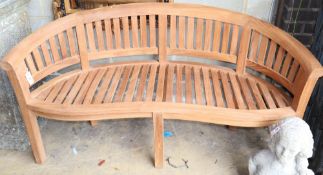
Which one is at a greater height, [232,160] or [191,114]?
[191,114]

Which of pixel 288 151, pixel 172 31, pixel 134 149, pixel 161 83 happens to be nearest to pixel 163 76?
pixel 161 83

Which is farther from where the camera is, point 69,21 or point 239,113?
point 69,21

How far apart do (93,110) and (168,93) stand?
51 cm

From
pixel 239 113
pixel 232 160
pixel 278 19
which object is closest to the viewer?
pixel 239 113

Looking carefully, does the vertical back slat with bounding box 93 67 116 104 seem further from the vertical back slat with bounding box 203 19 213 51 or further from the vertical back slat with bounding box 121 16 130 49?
the vertical back slat with bounding box 203 19 213 51

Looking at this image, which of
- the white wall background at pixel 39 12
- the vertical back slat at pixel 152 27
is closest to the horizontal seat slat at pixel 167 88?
the vertical back slat at pixel 152 27

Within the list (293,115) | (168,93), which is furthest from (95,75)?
(293,115)

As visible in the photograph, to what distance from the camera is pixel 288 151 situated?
1.84 meters

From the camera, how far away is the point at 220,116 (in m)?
2.08

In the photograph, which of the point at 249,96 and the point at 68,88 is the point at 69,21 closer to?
the point at 68,88

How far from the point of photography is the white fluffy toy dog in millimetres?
1807

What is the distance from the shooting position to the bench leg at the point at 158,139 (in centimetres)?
212

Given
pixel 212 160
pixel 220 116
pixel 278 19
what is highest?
pixel 278 19

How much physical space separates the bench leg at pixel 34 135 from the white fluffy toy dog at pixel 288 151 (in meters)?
1.48
